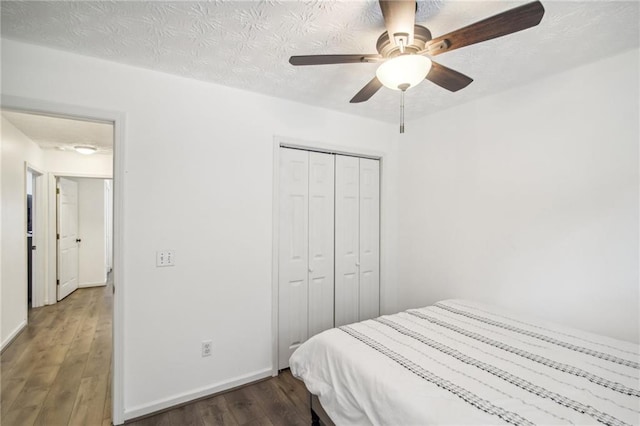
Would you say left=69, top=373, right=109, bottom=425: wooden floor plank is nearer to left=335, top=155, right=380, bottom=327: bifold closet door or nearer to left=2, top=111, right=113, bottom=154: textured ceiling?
left=335, top=155, right=380, bottom=327: bifold closet door

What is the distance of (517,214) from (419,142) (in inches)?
47.0

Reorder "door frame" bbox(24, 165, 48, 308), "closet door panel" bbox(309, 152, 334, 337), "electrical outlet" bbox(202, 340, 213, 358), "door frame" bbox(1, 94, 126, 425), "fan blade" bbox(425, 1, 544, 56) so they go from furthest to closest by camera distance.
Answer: "door frame" bbox(24, 165, 48, 308) < "closet door panel" bbox(309, 152, 334, 337) < "electrical outlet" bbox(202, 340, 213, 358) < "door frame" bbox(1, 94, 126, 425) < "fan blade" bbox(425, 1, 544, 56)

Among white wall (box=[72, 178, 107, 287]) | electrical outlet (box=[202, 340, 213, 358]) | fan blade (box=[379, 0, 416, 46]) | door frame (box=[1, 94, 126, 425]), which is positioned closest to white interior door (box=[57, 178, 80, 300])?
white wall (box=[72, 178, 107, 287])

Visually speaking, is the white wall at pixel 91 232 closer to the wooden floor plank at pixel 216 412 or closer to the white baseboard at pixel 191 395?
the white baseboard at pixel 191 395

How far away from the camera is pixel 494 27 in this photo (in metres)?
1.21

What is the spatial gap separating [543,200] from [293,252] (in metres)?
1.99

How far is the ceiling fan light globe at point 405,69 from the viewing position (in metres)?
1.36

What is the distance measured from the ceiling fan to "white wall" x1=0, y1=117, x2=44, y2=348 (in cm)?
358

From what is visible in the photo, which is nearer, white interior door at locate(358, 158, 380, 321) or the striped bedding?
the striped bedding

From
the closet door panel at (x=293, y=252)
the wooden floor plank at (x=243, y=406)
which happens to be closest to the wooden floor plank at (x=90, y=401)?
the wooden floor plank at (x=243, y=406)

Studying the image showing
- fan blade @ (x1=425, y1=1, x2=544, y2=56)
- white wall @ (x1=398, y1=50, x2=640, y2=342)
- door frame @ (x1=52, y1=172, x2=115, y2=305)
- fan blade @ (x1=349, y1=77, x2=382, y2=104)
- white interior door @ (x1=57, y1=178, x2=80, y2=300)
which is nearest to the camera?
fan blade @ (x1=425, y1=1, x2=544, y2=56)

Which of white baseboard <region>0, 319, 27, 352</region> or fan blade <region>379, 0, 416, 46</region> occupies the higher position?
fan blade <region>379, 0, 416, 46</region>

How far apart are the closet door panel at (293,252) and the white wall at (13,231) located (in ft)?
9.35

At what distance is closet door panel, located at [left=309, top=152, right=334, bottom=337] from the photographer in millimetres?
2803
